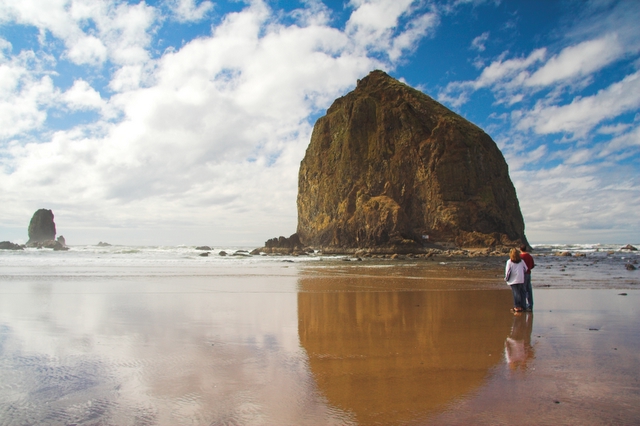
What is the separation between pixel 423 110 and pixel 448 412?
64021 mm

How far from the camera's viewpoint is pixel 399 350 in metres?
4.84

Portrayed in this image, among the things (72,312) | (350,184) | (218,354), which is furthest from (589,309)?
(350,184)

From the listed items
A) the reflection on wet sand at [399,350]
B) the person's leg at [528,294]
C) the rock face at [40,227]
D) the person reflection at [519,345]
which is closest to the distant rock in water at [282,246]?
the reflection on wet sand at [399,350]

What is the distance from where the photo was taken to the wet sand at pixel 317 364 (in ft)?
10.0

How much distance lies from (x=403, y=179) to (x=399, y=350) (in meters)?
57.0

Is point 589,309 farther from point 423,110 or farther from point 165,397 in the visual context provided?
point 423,110

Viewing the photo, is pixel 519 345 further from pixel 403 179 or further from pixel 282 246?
pixel 403 179

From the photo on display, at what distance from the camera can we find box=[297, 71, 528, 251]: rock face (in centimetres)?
5388

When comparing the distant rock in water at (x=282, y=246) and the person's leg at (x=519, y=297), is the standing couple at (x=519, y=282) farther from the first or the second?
the distant rock in water at (x=282, y=246)

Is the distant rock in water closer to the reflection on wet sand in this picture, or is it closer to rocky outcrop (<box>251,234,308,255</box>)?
rocky outcrop (<box>251,234,308,255</box>)

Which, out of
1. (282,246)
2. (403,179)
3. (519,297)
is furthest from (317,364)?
(403,179)

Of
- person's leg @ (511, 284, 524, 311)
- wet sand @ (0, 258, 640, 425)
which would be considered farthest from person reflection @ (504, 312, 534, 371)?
person's leg @ (511, 284, 524, 311)

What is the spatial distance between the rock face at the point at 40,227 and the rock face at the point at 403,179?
70678 millimetres

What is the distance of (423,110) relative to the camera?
62.4m
